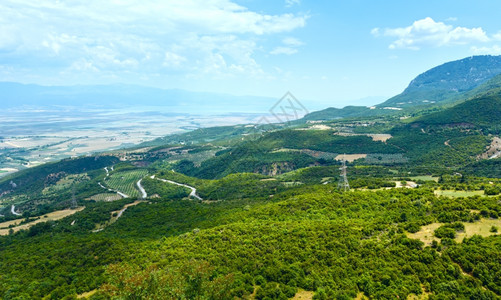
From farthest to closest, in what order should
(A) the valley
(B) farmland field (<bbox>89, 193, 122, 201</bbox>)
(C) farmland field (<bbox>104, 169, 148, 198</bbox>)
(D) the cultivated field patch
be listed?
(C) farmland field (<bbox>104, 169, 148, 198</bbox>)
(B) farmland field (<bbox>89, 193, 122, 201</bbox>)
(D) the cultivated field patch
(A) the valley

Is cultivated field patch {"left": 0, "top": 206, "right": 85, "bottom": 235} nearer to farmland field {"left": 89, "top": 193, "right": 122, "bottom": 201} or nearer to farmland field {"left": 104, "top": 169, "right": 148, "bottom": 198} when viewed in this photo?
farmland field {"left": 89, "top": 193, "right": 122, "bottom": 201}

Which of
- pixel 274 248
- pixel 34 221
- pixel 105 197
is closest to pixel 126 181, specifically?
pixel 105 197

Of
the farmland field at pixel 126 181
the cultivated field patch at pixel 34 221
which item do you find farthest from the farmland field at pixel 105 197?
the cultivated field patch at pixel 34 221

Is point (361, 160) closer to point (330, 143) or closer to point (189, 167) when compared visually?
point (330, 143)

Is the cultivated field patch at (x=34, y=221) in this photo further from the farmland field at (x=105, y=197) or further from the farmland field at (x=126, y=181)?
the farmland field at (x=126, y=181)

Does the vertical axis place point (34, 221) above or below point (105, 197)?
above

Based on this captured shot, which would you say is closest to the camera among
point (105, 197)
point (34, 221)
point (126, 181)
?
point (34, 221)

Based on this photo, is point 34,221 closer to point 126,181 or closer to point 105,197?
point 105,197

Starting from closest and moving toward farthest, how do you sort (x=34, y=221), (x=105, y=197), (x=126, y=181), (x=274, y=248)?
(x=274, y=248), (x=34, y=221), (x=105, y=197), (x=126, y=181)

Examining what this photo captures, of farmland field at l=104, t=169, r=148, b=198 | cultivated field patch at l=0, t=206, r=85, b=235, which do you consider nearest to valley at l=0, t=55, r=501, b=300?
cultivated field patch at l=0, t=206, r=85, b=235
